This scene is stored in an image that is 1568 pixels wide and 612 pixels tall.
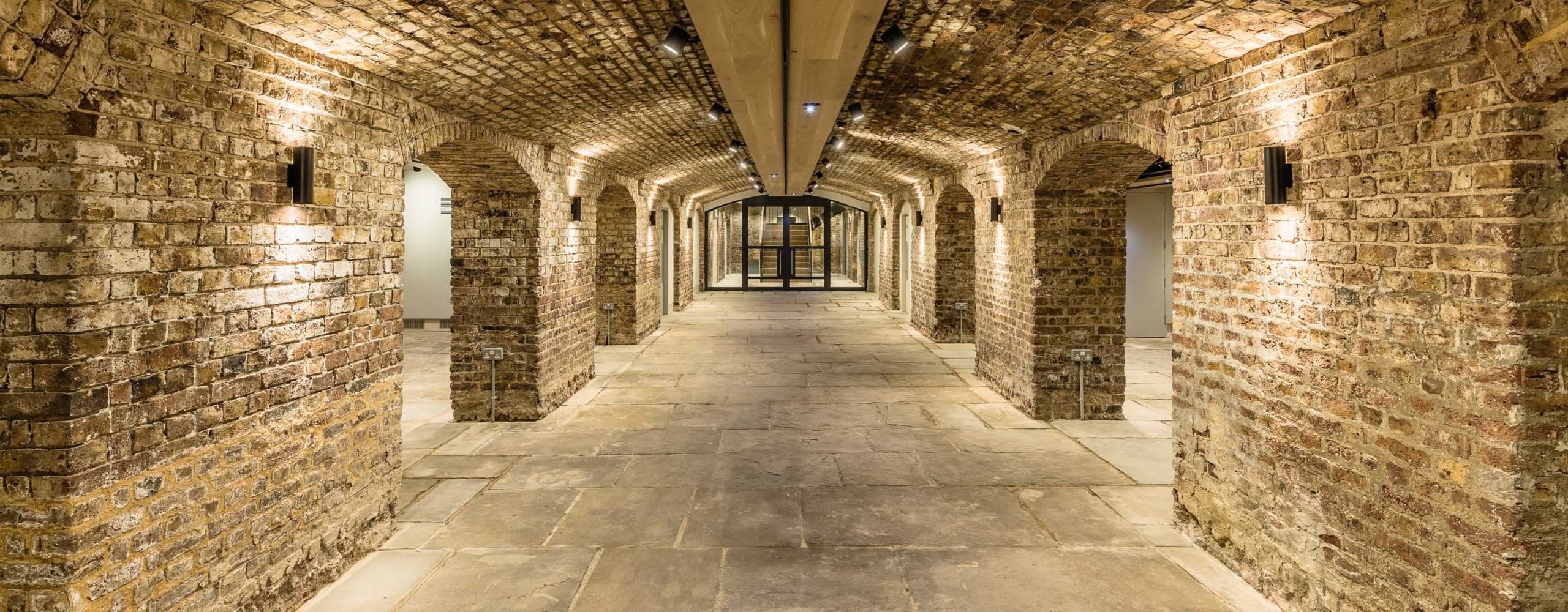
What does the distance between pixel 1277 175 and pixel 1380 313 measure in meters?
0.73

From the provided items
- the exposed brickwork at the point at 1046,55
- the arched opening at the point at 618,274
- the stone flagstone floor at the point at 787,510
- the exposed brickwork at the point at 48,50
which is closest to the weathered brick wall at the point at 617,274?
the arched opening at the point at 618,274

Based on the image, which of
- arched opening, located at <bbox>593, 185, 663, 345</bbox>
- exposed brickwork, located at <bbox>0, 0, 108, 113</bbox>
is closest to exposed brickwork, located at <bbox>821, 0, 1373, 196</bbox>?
exposed brickwork, located at <bbox>0, 0, 108, 113</bbox>

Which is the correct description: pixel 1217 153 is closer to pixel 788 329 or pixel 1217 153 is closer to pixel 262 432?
pixel 262 432

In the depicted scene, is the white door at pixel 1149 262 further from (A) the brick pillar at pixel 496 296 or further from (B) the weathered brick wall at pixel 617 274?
(A) the brick pillar at pixel 496 296

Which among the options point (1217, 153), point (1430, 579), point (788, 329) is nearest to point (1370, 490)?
point (1430, 579)

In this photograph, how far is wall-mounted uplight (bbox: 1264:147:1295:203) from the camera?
3.02 m

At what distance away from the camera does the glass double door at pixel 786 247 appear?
23.0 meters

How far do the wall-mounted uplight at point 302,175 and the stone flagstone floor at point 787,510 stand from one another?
1766 mm

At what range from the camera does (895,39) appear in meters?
3.70

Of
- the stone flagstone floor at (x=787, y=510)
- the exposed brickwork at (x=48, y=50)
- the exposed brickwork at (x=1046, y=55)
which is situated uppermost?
the exposed brickwork at (x=1046, y=55)

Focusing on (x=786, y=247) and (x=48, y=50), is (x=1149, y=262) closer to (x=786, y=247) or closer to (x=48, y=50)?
(x=48, y=50)

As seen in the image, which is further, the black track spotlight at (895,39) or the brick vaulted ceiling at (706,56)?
the black track spotlight at (895,39)

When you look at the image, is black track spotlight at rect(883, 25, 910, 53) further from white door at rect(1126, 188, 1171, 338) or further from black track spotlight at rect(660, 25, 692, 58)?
white door at rect(1126, 188, 1171, 338)

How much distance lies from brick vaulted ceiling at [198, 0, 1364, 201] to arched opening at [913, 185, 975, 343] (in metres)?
4.59
